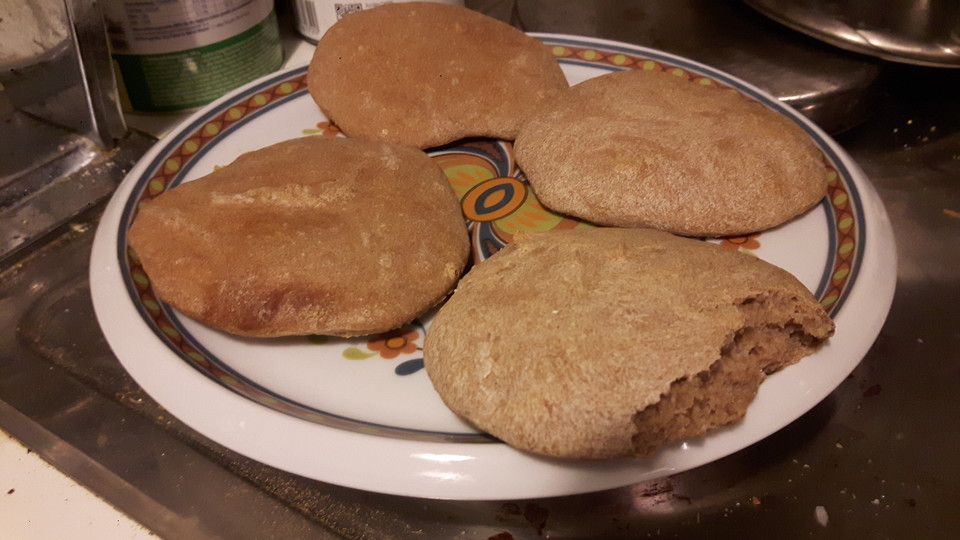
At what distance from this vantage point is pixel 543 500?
0.74 meters

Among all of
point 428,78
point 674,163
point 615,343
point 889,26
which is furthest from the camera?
point 889,26

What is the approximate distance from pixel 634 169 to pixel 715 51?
756mm

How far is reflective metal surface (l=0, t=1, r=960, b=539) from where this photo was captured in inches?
28.8

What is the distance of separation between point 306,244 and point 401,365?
0.58ft

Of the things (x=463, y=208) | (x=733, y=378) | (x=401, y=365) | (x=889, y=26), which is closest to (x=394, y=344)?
(x=401, y=365)

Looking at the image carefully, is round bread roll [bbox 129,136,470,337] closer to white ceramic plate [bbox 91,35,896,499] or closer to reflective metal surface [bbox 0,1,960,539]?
white ceramic plate [bbox 91,35,896,499]

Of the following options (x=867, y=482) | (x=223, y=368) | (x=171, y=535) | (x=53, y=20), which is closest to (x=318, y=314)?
(x=223, y=368)

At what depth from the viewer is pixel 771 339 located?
0.68m

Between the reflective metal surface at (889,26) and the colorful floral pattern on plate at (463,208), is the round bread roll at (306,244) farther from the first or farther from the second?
the reflective metal surface at (889,26)

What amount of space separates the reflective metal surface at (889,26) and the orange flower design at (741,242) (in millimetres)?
716

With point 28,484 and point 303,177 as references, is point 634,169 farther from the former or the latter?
point 28,484

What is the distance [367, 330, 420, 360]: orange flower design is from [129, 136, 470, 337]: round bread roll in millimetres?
40

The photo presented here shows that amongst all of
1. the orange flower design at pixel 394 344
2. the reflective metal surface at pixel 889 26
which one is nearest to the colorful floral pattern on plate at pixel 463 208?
the orange flower design at pixel 394 344

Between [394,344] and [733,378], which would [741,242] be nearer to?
[733,378]
